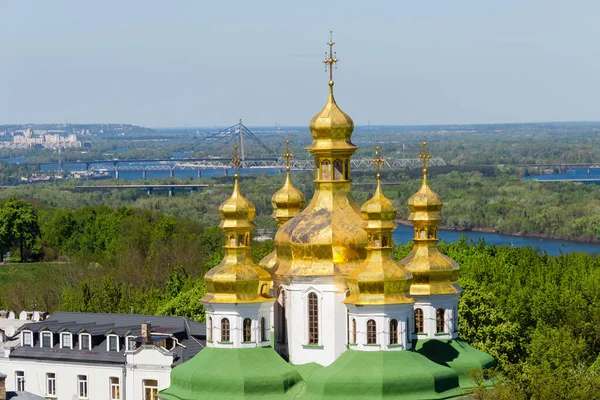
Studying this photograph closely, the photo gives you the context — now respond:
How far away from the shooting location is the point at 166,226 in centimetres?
12069

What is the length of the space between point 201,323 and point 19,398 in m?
16.4

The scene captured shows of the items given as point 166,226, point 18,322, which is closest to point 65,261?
point 166,226

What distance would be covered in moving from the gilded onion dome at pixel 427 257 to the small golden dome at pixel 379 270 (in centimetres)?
324

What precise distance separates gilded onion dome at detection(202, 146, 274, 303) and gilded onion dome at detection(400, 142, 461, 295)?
14.0 ft

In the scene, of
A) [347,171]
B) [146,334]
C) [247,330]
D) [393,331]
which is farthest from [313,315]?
[146,334]

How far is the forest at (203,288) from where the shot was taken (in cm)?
6219

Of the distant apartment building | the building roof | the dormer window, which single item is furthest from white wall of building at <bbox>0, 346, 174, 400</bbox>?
the dormer window

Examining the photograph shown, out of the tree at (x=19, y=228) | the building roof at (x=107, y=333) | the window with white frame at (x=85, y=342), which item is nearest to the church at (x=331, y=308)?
the building roof at (x=107, y=333)

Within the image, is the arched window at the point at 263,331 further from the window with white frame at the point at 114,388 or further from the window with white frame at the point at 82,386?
the window with white frame at the point at 82,386

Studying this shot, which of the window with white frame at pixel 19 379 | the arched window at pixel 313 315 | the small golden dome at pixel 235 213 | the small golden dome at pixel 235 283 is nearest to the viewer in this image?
the small golden dome at pixel 235 283

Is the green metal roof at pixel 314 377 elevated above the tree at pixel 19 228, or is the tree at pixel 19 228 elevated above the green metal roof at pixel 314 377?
the green metal roof at pixel 314 377

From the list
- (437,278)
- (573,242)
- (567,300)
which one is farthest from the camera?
(573,242)

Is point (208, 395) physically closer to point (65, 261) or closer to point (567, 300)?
point (567, 300)

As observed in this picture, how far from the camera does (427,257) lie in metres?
56.6
